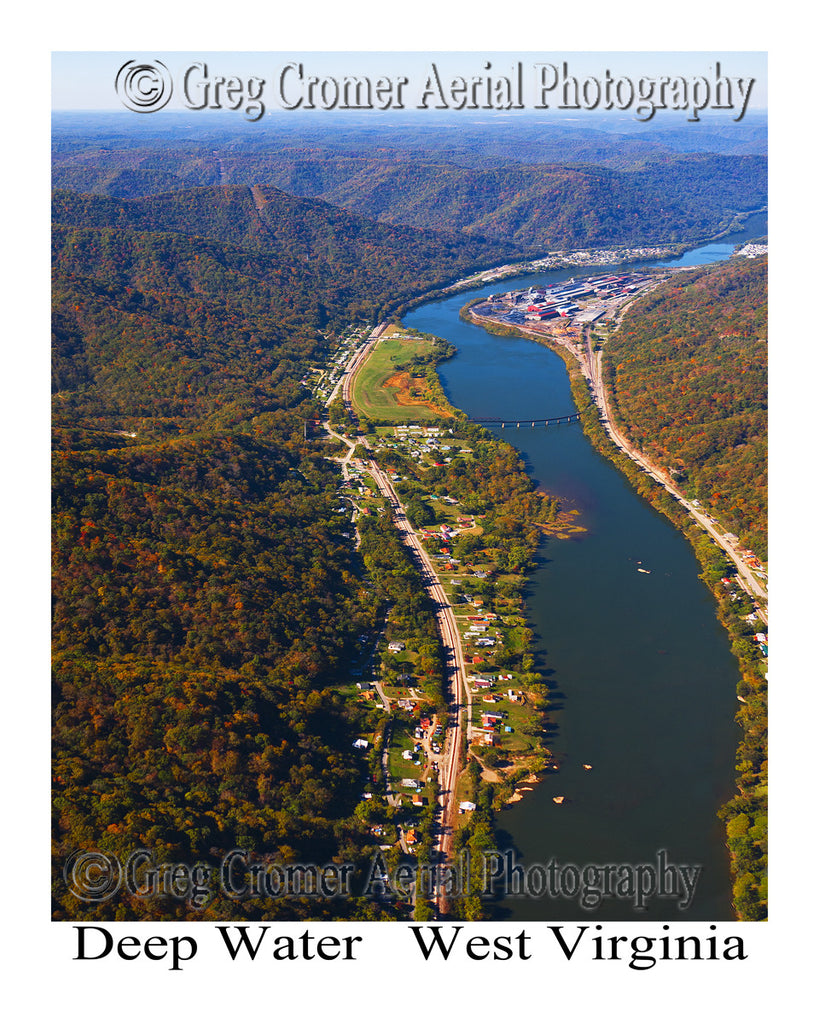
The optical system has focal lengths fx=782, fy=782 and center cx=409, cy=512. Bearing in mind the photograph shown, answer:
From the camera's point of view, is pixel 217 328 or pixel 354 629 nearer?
pixel 354 629

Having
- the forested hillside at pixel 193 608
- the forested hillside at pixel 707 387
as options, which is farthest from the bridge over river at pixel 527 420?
the forested hillside at pixel 193 608

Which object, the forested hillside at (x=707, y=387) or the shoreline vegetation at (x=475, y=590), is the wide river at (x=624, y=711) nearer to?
the shoreline vegetation at (x=475, y=590)

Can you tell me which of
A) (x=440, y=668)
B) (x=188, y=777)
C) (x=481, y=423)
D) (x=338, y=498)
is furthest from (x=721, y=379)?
(x=188, y=777)

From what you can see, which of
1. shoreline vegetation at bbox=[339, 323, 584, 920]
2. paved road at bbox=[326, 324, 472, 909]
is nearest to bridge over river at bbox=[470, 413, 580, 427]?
shoreline vegetation at bbox=[339, 323, 584, 920]

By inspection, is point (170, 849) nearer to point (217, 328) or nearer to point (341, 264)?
point (217, 328)

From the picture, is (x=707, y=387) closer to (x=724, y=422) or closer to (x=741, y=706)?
(x=724, y=422)
